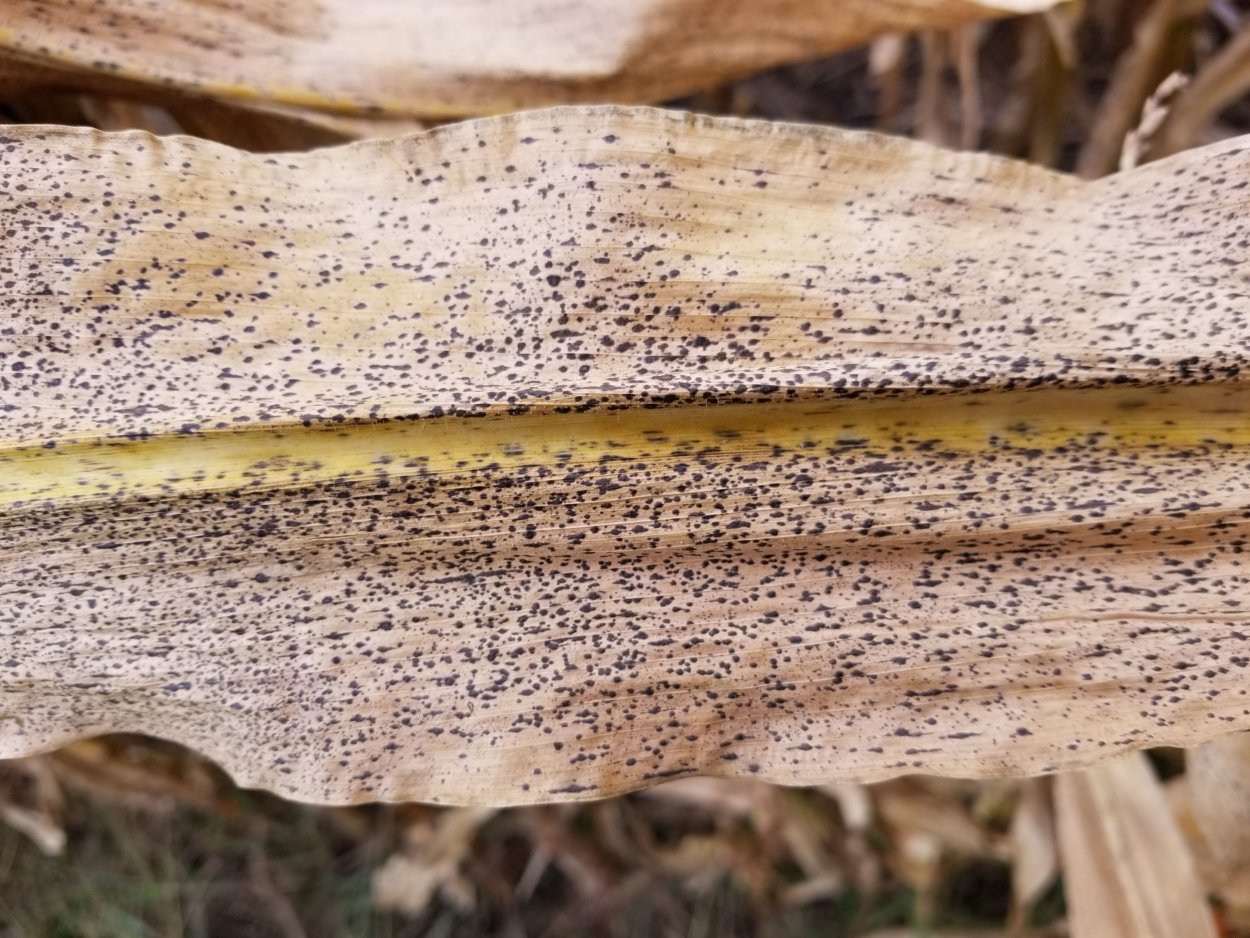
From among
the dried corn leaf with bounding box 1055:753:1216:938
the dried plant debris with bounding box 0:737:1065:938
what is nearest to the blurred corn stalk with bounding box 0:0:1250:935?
the dried corn leaf with bounding box 1055:753:1216:938

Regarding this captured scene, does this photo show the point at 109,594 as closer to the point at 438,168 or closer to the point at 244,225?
the point at 244,225

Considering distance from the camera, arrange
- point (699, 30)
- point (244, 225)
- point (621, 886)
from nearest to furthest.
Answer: point (244, 225) → point (699, 30) → point (621, 886)

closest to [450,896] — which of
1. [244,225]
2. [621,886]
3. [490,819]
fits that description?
[490,819]

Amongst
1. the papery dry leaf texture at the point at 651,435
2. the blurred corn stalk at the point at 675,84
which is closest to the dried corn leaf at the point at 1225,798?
the blurred corn stalk at the point at 675,84

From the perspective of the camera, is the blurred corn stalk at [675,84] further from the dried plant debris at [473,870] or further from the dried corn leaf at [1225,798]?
the dried plant debris at [473,870]

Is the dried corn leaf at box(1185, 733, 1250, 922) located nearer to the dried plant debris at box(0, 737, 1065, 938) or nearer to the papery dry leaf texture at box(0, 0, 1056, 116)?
the dried plant debris at box(0, 737, 1065, 938)

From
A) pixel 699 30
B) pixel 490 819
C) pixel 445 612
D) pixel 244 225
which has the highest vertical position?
pixel 699 30

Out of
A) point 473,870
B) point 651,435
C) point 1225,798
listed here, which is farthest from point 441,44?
point 473,870
